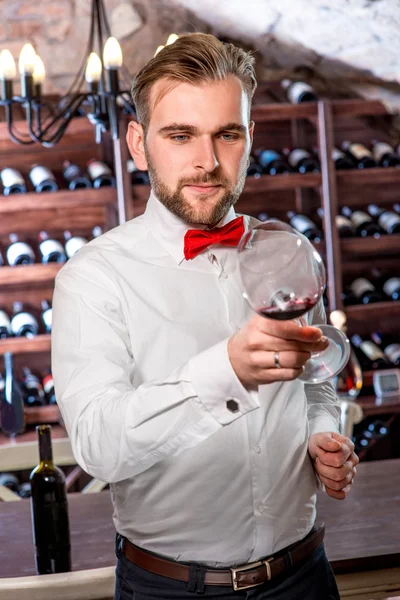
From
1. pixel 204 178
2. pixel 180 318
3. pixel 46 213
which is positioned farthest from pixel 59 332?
pixel 46 213

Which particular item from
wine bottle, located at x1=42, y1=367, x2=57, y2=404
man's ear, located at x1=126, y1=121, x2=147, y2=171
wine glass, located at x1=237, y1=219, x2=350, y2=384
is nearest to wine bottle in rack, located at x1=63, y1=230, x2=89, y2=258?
wine bottle, located at x1=42, y1=367, x2=57, y2=404

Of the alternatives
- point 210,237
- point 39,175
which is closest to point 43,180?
point 39,175

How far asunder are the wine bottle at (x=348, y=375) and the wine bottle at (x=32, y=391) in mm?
1424

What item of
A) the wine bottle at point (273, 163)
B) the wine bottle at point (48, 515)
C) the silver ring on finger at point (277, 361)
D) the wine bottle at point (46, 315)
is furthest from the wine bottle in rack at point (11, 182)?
the silver ring on finger at point (277, 361)

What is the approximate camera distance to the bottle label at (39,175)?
4.07m

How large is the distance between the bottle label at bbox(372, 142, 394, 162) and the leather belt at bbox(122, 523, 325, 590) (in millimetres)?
3233

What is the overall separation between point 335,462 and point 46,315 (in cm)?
284

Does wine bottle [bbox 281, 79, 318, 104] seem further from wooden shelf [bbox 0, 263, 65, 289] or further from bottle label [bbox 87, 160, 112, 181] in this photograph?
wooden shelf [bbox 0, 263, 65, 289]

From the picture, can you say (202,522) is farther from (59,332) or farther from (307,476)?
(59,332)

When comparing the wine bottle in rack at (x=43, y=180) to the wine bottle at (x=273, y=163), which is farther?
the wine bottle at (x=273, y=163)

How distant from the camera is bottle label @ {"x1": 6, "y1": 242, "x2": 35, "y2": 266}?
4.07m

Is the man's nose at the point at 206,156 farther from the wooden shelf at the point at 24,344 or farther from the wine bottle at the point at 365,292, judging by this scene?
the wine bottle at the point at 365,292

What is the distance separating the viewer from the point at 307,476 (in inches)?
59.0

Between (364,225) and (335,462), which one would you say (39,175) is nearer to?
(364,225)
